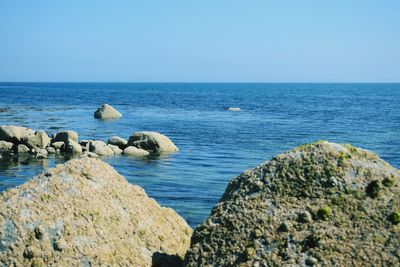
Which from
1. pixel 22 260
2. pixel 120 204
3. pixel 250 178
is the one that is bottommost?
pixel 22 260

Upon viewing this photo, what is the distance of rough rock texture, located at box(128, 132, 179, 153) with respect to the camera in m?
39.6

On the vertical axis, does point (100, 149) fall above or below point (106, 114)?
below

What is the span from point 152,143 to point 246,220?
107 feet

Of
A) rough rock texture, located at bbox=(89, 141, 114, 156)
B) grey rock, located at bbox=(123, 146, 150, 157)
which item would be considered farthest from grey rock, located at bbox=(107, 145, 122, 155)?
grey rock, located at bbox=(123, 146, 150, 157)

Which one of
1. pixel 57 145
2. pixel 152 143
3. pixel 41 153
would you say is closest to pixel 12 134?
pixel 57 145

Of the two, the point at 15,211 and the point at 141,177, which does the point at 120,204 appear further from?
the point at 141,177

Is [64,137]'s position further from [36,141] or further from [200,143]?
[200,143]

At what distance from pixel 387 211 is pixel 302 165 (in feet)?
4.60

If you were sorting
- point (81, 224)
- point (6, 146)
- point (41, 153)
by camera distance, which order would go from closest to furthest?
point (81, 224), point (41, 153), point (6, 146)

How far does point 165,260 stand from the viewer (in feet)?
27.9

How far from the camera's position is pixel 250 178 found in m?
8.09

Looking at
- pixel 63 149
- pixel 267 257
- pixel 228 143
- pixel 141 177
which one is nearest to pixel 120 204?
pixel 267 257

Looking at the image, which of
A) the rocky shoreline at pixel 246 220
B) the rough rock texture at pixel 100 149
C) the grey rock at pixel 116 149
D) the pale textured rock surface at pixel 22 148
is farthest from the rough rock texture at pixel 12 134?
the rocky shoreline at pixel 246 220

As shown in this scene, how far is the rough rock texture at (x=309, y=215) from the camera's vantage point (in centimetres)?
691
